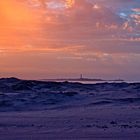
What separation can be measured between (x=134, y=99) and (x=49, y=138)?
18.5 metres

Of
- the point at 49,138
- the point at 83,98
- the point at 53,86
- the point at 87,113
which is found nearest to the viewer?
the point at 49,138

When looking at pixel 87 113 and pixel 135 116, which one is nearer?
pixel 135 116

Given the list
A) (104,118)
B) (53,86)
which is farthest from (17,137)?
(53,86)

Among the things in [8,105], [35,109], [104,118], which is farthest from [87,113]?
[8,105]

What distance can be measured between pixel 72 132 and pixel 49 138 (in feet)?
4.74

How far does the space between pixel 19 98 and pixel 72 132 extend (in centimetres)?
1603

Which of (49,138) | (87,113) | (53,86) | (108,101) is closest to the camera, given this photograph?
(49,138)

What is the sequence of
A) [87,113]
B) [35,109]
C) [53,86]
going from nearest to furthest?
[87,113] < [35,109] < [53,86]

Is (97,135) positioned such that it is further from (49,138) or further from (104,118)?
(104,118)

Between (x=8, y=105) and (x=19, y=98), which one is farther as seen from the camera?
(x=19, y=98)

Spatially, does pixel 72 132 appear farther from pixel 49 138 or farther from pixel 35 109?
pixel 35 109

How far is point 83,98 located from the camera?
32969 mm

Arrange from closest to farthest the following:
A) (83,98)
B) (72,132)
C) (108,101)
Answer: (72,132), (108,101), (83,98)

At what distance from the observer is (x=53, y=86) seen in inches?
1693
